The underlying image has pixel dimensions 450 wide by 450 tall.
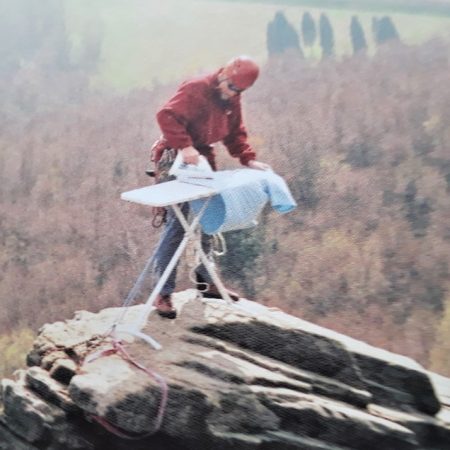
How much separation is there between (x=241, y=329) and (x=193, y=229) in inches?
16.0

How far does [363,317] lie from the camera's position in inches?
112

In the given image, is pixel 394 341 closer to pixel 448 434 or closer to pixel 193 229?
pixel 448 434

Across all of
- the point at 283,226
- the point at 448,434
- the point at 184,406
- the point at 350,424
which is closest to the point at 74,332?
the point at 184,406

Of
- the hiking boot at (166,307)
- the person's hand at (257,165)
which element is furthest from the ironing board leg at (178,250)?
the person's hand at (257,165)

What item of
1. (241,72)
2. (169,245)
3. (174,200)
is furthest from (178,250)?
(241,72)

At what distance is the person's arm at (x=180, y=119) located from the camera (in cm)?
246

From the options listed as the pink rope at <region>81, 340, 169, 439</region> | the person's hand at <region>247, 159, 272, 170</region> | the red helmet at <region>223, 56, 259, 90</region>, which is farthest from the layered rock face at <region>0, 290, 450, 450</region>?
the red helmet at <region>223, 56, 259, 90</region>

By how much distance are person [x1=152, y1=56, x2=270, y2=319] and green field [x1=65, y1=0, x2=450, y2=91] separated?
0.57 meters

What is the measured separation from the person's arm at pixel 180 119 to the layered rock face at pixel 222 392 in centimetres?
61

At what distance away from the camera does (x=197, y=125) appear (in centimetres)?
251

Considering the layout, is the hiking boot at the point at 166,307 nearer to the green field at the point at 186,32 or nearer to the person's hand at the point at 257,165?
the person's hand at the point at 257,165

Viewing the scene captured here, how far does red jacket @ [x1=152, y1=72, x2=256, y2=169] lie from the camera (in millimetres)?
2467

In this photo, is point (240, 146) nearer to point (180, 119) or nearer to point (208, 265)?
point (180, 119)

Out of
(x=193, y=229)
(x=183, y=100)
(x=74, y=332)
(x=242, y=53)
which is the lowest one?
(x=74, y=332)
